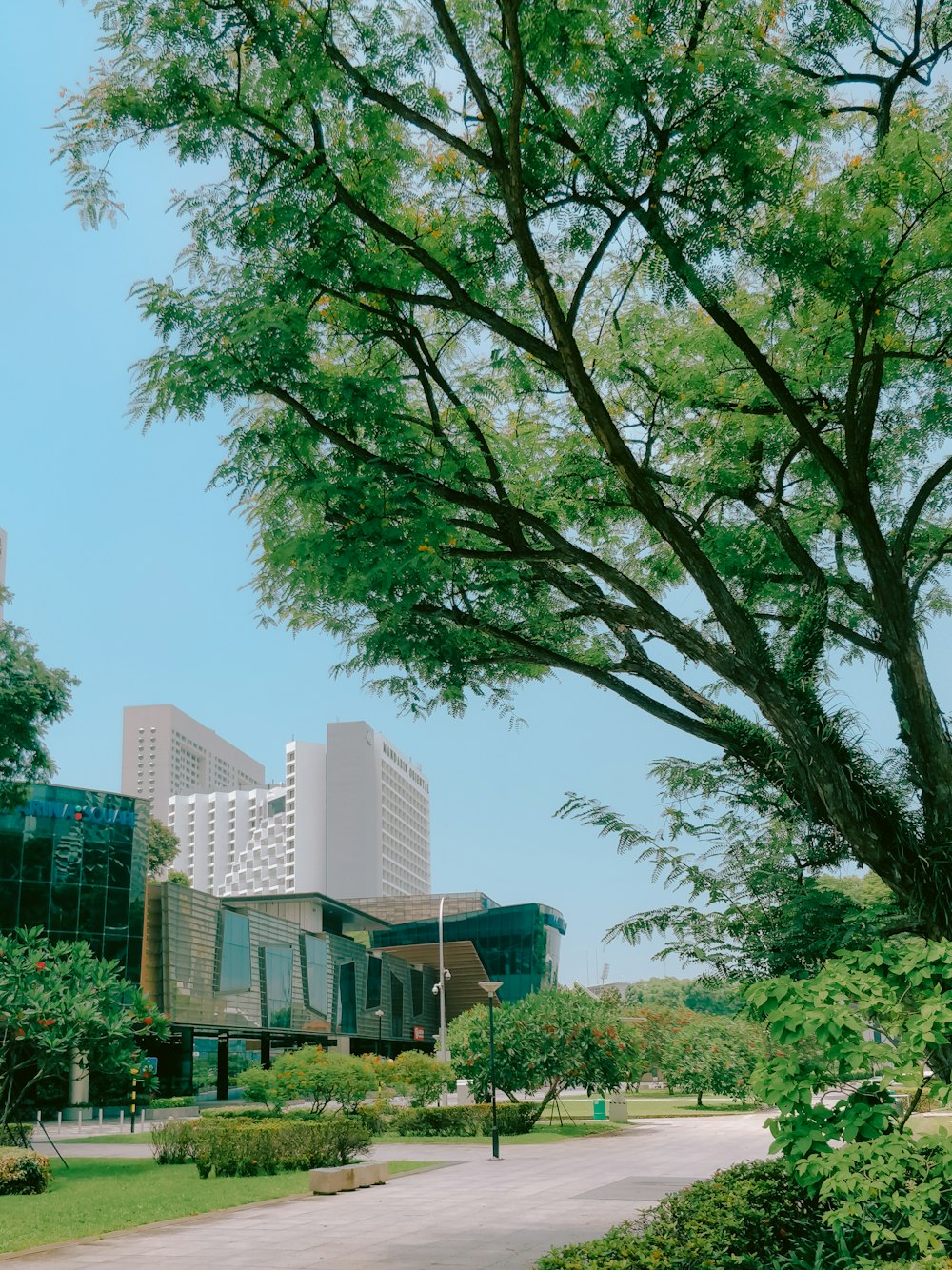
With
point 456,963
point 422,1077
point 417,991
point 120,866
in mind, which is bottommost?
point 422,1077

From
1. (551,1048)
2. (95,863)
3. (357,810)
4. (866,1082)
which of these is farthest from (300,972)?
(357,810)

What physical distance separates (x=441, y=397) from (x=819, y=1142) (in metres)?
6.16

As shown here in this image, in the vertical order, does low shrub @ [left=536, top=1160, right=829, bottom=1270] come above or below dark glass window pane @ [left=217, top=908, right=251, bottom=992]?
below

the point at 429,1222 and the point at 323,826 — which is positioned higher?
the point at 323,826

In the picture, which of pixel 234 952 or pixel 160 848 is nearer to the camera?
pixel 234 952

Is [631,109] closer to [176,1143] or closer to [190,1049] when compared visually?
[176,1143]

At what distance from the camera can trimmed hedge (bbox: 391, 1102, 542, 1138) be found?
26.6m

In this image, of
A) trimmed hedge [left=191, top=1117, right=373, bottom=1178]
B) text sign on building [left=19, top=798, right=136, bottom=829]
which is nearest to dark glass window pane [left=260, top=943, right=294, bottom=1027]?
text sign on building [left=19, top=798, right=136, bottom=829]

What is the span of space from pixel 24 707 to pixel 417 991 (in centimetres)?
5766

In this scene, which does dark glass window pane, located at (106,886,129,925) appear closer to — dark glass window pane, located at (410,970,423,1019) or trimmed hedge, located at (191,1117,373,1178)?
trimmed hedge, located at (191,1117,373,1178)

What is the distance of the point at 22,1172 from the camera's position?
15367mm

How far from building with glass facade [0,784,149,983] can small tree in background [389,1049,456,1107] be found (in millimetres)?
12409

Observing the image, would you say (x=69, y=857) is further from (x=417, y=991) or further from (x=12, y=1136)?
(x=417, y=991)

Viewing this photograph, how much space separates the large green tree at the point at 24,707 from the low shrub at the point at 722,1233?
1720 cm
